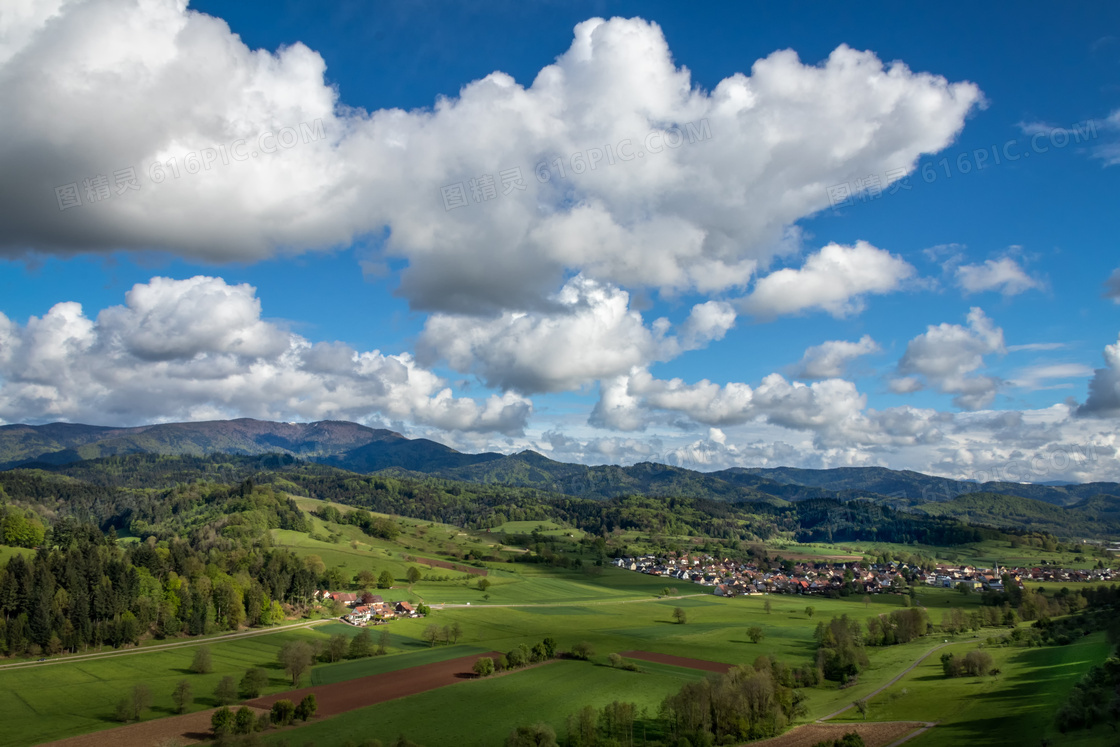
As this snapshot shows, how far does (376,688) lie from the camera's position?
237ft

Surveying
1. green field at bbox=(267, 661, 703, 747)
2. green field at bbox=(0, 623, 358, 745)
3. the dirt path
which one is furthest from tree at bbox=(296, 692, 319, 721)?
the dirt path

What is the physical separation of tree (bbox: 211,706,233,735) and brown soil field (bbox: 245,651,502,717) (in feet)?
23.3

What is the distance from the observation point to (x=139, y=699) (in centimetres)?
6197

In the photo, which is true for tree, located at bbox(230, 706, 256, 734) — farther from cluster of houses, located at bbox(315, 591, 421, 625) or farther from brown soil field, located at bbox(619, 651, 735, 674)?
cluster of houses, located at bbox(315, 591, 421, 625)

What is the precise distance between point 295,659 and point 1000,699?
246ft

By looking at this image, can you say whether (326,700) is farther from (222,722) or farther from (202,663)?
(202,663)

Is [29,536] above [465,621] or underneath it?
above

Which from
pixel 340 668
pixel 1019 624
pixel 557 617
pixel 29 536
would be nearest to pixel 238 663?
pixel 340 668

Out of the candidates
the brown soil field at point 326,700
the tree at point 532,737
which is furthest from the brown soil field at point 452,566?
the tree at point 532,737

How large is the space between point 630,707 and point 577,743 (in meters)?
6.45

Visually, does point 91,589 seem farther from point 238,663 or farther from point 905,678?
point 905,678

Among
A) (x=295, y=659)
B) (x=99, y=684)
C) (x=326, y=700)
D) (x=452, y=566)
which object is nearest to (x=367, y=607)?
(x=295, y=659)

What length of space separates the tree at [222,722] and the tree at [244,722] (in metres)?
0.54

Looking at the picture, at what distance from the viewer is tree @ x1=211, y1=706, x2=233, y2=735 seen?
Result: 57.1 metres
